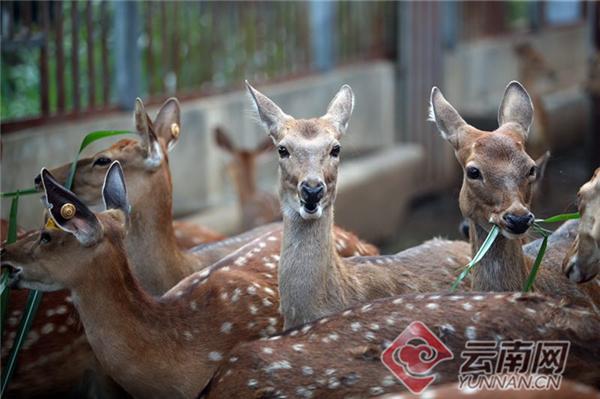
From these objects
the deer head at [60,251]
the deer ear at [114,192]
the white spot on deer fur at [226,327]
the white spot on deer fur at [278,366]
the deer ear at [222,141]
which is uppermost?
the deer ear at [114,192]

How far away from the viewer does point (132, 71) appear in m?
9.64

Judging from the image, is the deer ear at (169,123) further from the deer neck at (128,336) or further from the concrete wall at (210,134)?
the deer neck at (128,336)

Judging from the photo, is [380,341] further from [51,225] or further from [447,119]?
[51,225]

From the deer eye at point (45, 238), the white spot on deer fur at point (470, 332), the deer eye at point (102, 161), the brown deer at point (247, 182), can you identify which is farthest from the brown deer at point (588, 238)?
the brown deer at point (247, 182)

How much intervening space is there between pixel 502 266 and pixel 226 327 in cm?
120

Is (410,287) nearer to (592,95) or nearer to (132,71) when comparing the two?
(132,71)

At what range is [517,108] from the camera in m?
5.60

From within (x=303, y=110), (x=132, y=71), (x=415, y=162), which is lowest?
(x=415, y=162)

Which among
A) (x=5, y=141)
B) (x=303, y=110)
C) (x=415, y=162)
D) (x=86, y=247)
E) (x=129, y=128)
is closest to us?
(x=86, y=247)

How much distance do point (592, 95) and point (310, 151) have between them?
313 inches

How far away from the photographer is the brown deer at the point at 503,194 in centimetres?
507

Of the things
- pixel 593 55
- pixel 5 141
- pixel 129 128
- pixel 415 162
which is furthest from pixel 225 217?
pixel 593 55

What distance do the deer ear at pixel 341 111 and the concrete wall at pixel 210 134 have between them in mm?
1489

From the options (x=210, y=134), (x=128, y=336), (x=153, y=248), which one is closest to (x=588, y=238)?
(x=128, y=336)
